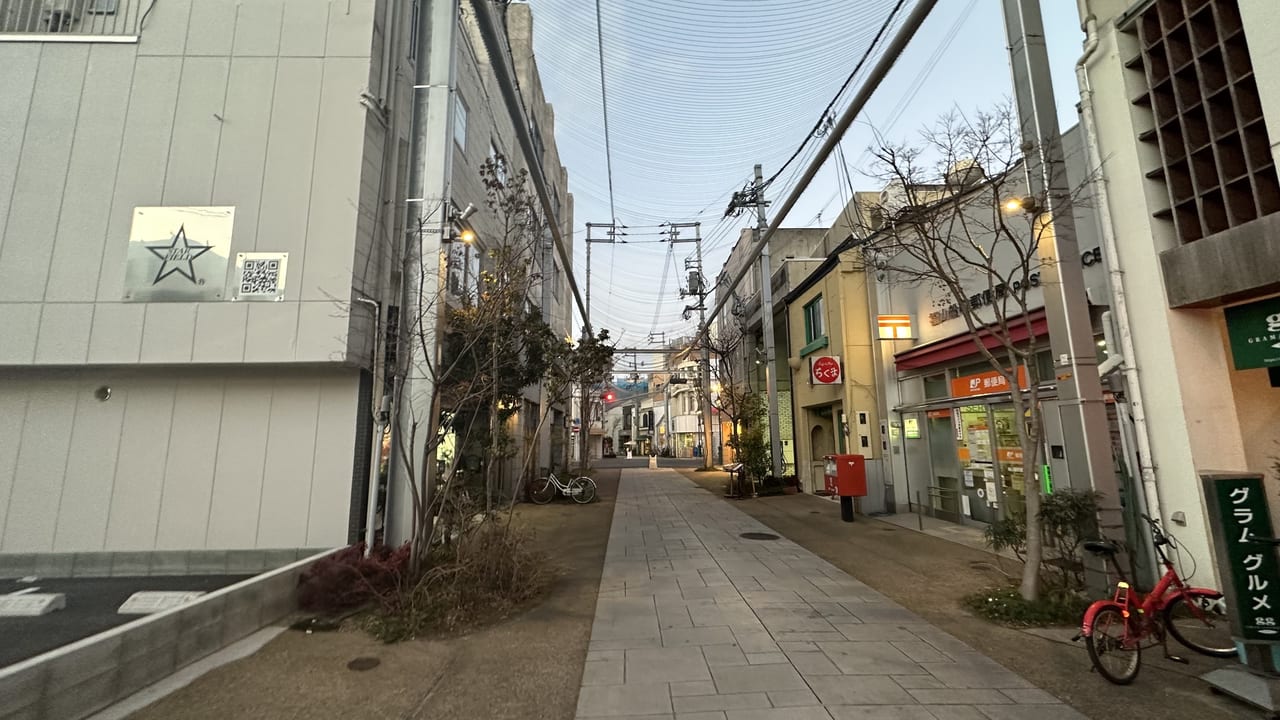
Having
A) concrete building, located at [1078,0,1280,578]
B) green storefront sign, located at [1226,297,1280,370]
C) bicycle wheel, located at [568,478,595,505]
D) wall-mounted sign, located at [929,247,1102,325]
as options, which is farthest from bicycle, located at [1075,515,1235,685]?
bicycle wheel, located at [568,478,595,505]

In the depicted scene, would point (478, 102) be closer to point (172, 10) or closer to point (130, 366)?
point (172, 10)

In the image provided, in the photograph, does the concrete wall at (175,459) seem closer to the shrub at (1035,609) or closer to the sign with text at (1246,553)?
the shrub at (1035,609)

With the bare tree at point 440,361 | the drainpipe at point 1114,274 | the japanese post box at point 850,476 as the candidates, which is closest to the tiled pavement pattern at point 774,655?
the bare tree at point 440,361

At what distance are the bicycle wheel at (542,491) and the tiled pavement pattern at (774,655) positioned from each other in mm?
8221

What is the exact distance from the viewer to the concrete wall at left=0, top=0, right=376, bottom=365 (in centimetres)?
705

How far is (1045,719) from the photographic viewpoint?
333 cm

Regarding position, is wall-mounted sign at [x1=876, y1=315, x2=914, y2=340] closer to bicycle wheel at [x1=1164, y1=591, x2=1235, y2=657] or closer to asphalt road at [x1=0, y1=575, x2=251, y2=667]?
bicycle wheel at [x1=1164, y1=591, x2=1235, y2=657]

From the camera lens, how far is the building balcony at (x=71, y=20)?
7.81m

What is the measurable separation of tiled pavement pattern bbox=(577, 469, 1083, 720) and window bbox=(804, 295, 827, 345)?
10778 millimetres

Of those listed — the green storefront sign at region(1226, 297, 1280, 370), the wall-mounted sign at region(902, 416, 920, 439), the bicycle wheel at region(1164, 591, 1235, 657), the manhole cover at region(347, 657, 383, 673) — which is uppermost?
the green storefront sign at region(1226, 297, 1280, 370)

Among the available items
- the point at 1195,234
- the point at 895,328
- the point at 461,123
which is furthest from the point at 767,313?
the point at 1195,234

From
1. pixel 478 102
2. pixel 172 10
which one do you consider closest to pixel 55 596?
pixel 172 10

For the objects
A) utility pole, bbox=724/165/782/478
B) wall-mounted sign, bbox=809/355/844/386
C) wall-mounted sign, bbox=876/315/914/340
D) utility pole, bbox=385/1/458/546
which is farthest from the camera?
utility pole, bbox=724/165/782/478

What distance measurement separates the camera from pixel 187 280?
7191mm
